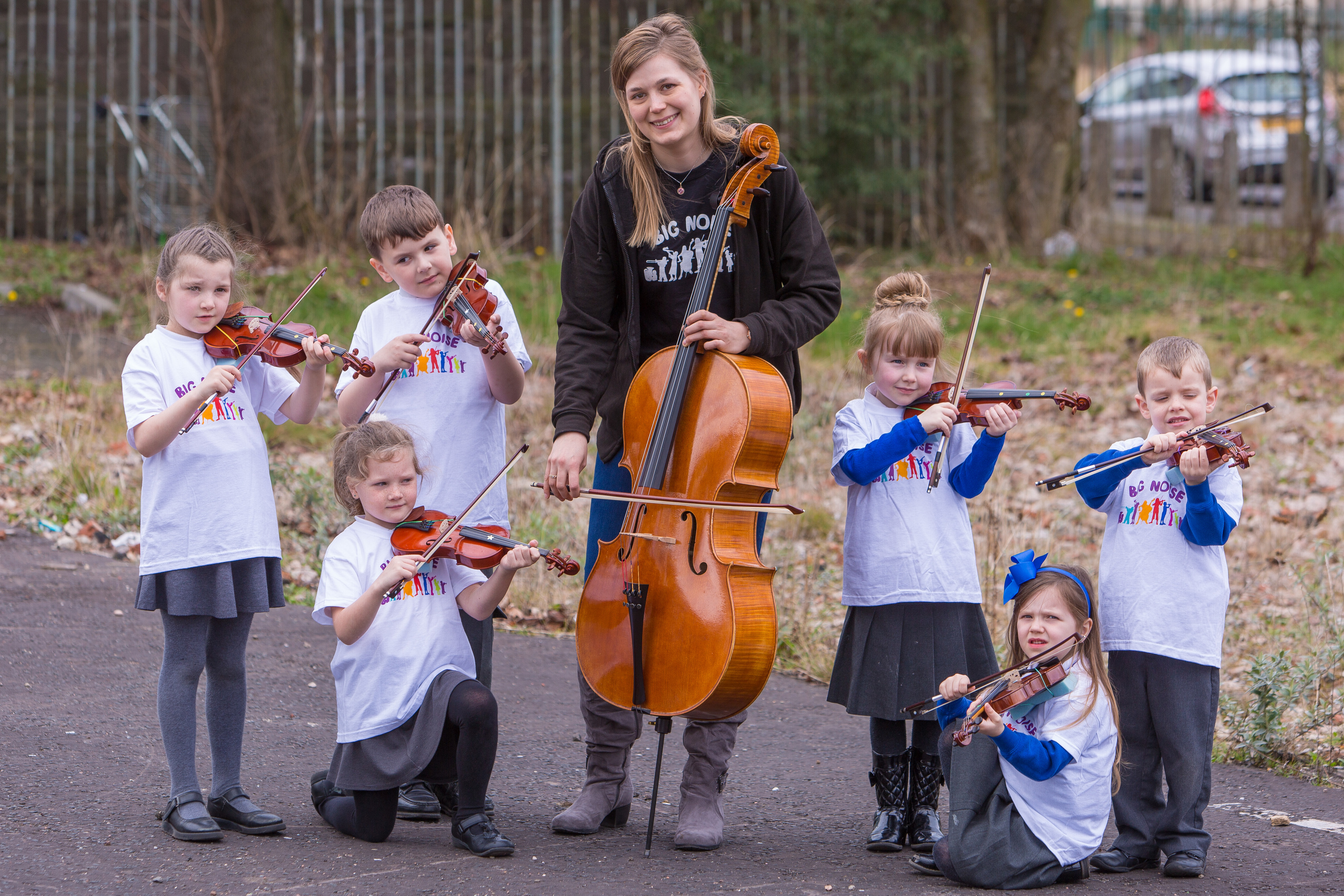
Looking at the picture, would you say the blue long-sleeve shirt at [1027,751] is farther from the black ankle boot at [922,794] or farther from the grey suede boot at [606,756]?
the grey suede boot at [606,756]

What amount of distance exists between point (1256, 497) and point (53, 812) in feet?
18.1

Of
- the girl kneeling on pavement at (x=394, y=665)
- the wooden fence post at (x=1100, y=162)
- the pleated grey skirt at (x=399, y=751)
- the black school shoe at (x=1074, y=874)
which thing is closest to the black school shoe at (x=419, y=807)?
the girl kneeling on pavement at (x=394, y=665)

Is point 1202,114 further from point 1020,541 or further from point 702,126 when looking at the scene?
point 702,126

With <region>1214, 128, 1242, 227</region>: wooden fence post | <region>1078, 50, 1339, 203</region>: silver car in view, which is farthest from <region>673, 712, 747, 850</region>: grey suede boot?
<region>1214, 128, 1242, 227</region>: wooden fence post

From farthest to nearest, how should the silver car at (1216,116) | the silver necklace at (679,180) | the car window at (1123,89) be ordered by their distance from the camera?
the car window at (1123,89) → the silver car at (1216,116) → the silver necklace at (679,180)

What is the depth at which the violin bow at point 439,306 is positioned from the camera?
3.50 meters

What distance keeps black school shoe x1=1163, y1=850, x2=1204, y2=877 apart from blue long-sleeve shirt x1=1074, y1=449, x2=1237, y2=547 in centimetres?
72

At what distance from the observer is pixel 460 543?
128 inches

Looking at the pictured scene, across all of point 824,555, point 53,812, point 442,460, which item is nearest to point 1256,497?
point 824,555

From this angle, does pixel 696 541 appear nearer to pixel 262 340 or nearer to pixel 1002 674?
pixel 1002 674

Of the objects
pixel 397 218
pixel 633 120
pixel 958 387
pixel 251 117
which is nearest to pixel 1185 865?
pixel 958 387

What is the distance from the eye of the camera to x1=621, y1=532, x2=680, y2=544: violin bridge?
10.6 ft

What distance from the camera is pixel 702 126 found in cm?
354

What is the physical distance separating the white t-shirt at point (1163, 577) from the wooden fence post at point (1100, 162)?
8785mm
